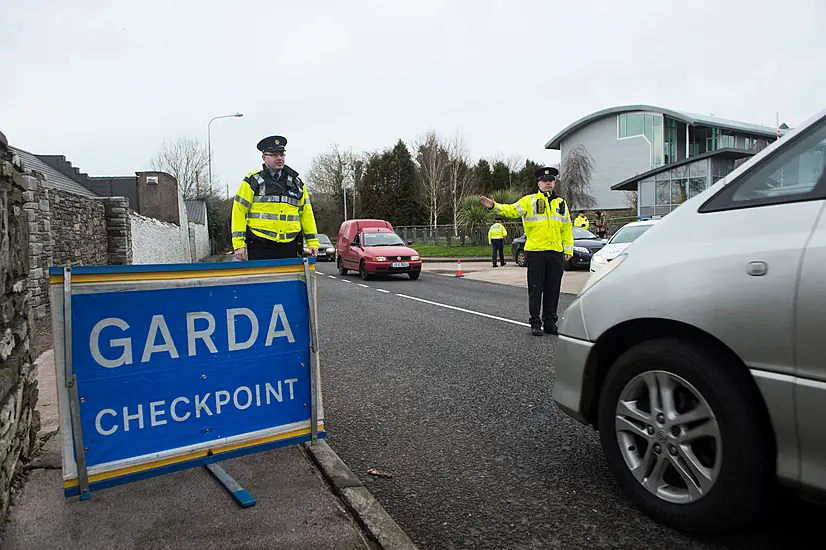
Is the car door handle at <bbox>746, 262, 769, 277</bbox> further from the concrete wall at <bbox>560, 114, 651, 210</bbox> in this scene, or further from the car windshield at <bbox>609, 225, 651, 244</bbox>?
the concrete wall at <bbox>560, 114, 651, 210</bbox>

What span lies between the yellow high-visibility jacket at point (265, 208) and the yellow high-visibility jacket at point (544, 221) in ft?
8.89

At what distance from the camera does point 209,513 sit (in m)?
2.69

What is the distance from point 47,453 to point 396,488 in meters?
2.01

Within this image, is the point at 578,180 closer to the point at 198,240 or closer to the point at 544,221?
the point at 198,240

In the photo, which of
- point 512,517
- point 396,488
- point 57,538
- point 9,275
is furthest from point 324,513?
point 9,275

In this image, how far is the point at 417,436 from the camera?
385 cm

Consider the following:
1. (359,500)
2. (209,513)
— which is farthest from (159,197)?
(359,500)

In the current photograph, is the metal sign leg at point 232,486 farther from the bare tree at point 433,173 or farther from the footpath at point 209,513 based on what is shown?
the bare tree at point 433,173

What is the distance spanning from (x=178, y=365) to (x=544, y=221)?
5185 mm

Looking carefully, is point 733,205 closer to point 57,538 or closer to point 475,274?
point 57,538

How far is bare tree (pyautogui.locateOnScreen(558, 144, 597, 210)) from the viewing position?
156ft

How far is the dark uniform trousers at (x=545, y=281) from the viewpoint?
7.17m

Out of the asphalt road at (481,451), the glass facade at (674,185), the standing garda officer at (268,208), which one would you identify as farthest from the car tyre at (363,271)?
the glass facade at (674,185)

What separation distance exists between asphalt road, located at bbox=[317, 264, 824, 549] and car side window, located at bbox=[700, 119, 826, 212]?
4.67 ft
